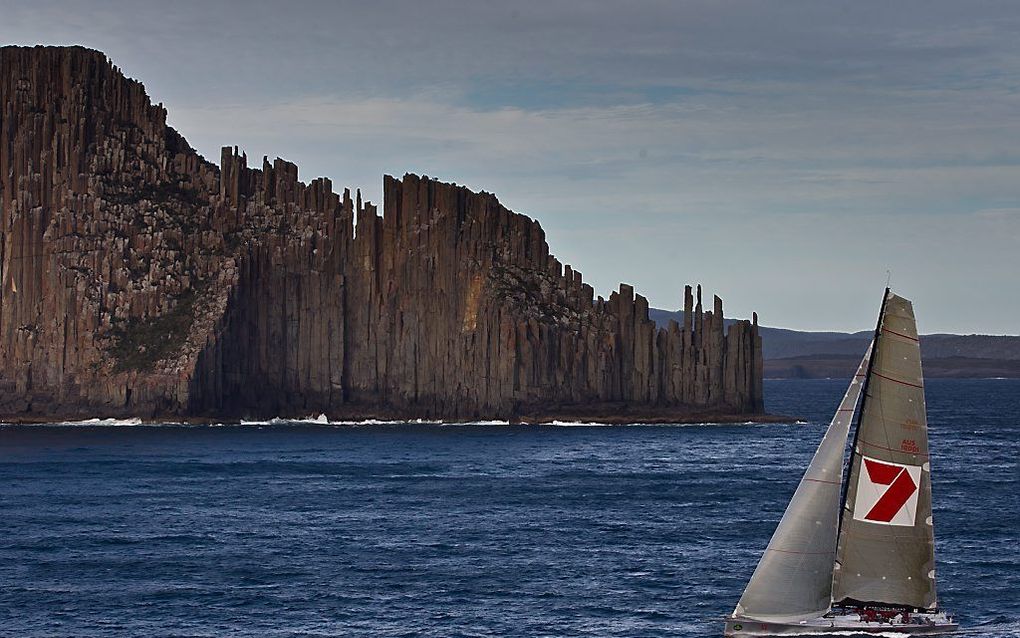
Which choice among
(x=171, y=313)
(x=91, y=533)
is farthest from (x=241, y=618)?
(x=171, y=313)

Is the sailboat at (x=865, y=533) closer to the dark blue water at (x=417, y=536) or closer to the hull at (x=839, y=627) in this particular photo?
the hull at (x=839, y=627)

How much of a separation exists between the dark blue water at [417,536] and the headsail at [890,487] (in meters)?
6.61

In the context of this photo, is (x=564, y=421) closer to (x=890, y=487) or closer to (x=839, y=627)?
(x=839, y=627)

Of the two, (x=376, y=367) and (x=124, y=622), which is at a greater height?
(x=376, y=367)

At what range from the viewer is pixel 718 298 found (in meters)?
176

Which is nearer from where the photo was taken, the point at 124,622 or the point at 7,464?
the point at 124,622

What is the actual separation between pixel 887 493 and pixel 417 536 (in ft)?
117

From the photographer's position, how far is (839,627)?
4738 centimetres

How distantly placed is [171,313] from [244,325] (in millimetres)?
8291

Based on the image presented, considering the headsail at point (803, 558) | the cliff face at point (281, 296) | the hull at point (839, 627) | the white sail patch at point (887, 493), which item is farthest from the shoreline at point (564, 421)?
the white sail patch at point (887, 493)

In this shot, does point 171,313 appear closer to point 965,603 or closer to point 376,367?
point 376,367

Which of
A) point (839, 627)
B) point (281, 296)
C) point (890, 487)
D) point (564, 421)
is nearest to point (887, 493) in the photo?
point (890, 487)

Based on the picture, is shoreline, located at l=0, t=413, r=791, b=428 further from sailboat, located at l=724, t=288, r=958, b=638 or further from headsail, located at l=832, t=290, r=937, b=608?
headsail, located at l=832, t=290, r=937, b=608

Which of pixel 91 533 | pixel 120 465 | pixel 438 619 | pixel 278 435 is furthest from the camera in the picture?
pixel 278 435
